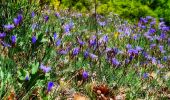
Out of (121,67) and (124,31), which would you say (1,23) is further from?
(124,31)

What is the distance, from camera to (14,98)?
8.84 feet

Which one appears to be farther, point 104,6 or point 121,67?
point 104,6

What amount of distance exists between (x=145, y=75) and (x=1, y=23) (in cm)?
174

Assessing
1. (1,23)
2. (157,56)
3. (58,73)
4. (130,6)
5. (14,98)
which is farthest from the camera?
(130,6)

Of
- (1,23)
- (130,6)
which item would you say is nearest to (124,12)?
(130,6)

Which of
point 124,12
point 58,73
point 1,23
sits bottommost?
point 124,12

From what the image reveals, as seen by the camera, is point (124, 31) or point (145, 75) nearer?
point (145, 75)

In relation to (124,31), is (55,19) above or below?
above

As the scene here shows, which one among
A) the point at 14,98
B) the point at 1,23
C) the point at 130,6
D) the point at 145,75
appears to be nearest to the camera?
the point at 14,98

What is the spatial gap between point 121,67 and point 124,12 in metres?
5.19

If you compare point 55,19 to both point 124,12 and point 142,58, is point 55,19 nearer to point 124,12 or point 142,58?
point 142,58

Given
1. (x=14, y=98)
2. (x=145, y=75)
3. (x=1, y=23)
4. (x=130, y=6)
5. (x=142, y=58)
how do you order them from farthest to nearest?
1. (x=130, y=6)
2. (x=142, y=58)
3. (x=145, y=75)
4. (x=1, y=23)
5. (x=14, y=98)

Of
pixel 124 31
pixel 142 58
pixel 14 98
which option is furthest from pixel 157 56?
pixel 14 98

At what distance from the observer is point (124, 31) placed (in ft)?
23.2
